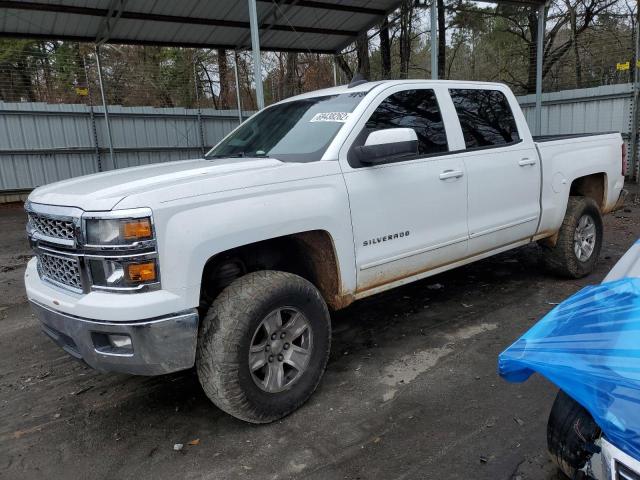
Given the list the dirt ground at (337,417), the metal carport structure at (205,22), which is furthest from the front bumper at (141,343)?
the metal carport structure at (205,22)

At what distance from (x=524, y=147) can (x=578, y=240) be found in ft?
4.55

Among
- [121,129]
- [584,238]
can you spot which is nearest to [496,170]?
[584,238]

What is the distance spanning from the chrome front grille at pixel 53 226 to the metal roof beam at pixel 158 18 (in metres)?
7.17

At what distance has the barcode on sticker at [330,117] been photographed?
12.0 feet

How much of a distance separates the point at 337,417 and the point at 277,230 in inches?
46.8

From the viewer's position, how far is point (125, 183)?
2832 millimetres

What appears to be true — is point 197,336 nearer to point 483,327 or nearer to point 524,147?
point 483,327

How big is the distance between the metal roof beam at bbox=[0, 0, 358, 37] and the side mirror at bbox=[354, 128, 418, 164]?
25.3 feet

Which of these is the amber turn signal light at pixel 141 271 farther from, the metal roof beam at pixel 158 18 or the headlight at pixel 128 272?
the metal roof beam at pixel 158 18

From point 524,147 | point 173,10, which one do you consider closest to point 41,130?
point 173,10

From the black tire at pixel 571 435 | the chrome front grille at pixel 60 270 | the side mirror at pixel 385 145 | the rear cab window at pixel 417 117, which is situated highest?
the rear cab window at pixel 417 117

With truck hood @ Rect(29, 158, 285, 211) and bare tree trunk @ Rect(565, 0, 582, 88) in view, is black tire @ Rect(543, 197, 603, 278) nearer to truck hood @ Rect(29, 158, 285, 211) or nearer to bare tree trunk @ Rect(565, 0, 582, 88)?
truck hood @ Rect(29, 158, 285, 211)

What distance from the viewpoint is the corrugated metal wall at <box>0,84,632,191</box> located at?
1225cm

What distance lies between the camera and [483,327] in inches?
170
